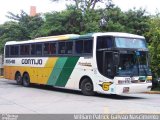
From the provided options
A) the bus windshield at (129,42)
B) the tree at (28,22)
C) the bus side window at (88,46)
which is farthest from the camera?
the tree at (28,22)

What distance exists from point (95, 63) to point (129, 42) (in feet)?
6.29

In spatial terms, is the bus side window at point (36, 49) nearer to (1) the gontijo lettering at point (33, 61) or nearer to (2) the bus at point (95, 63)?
(2) the bus at point (95, 63)

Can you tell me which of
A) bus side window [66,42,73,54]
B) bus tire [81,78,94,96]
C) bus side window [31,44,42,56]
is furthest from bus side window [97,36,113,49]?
bus side window [31,44,42,56]

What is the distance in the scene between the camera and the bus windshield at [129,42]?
19.2 meters

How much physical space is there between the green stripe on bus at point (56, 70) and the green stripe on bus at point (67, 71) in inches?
8.5

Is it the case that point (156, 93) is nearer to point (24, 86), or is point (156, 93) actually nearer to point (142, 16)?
point (24, 86)

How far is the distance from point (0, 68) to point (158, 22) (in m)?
19.0

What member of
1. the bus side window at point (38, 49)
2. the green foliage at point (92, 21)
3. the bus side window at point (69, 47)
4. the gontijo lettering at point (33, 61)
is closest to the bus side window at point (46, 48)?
the bus side window at point (38, 49)

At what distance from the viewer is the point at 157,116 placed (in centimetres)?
1249

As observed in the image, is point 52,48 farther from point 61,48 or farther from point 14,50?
point 14,50

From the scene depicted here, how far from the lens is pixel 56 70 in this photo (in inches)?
910

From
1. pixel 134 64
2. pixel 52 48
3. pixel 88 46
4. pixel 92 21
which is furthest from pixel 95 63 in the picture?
pixel 92 21

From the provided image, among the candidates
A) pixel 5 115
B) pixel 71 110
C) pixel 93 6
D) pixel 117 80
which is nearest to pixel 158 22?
pixel 117 80

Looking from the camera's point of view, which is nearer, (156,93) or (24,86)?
(156,93)
